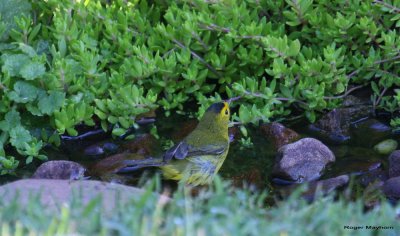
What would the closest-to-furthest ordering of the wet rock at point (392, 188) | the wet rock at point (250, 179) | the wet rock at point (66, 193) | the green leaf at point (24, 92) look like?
the wet rock at point (66, 193)
the wet rock at point (392, 188)
the wet rock at point (250, 179)
the green leaf at point (24, 92)

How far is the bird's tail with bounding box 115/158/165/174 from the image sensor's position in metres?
6.15

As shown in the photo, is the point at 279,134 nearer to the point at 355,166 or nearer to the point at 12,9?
the point at 355,166

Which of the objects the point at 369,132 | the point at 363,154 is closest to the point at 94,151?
the point at 363,154

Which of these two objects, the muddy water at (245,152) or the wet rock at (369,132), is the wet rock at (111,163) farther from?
the wet rock at (369,132)

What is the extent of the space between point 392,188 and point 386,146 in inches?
32.4

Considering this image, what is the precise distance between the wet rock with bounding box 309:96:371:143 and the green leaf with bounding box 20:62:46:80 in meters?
2.31

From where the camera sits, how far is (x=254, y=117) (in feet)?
21.5

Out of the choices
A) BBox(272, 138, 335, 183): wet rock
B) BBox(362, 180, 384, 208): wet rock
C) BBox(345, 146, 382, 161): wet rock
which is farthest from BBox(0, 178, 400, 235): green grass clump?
BBox(345, 146, 382, 161): wet rock

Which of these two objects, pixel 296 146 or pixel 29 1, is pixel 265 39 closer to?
pixel 296 146

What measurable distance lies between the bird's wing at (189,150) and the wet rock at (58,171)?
759 millimetres

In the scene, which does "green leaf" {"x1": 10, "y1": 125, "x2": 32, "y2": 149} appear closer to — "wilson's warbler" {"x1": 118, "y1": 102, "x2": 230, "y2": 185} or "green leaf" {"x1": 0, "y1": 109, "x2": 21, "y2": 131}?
"green leaf" {"x1": 0, "y1": 109, "x2": 21, "y2": 131}

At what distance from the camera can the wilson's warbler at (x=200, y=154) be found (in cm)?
614

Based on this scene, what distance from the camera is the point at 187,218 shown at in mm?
3658

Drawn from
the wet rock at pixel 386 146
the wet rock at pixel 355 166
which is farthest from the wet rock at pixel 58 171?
the wet rock at pixel 386 146
